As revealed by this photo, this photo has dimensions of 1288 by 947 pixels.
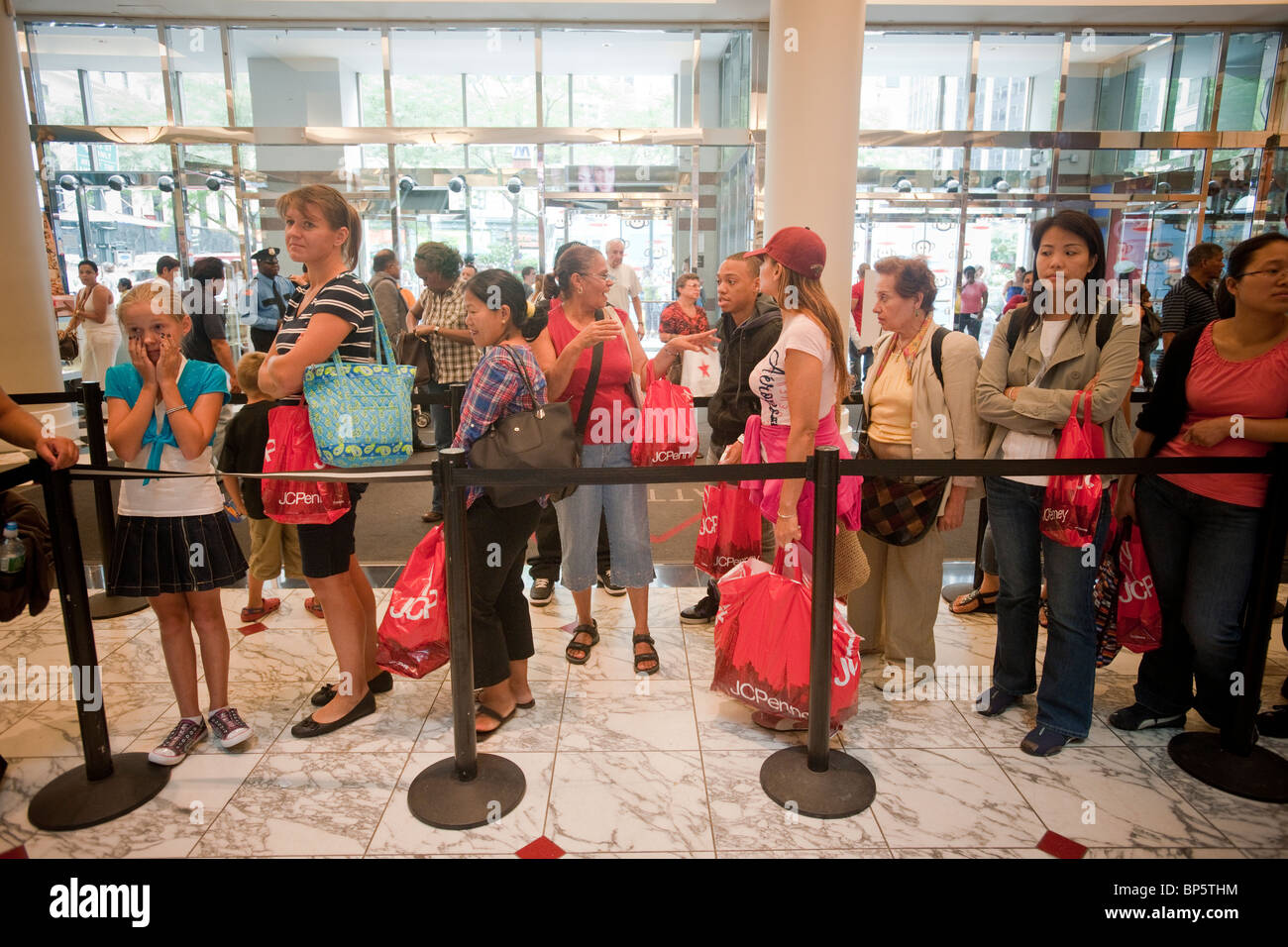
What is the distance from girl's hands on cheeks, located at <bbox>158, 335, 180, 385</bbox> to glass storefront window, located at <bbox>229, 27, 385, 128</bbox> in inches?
354

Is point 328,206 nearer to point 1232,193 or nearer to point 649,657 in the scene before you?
point 649,657

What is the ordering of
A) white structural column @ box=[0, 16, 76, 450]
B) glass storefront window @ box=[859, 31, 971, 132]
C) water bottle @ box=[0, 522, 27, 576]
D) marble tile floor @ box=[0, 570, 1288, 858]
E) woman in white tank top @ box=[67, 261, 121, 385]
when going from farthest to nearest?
glass storefront window @ box=[859, 31, 971, 132], woman in white tank top @ box=[67, 261, 121, 385], white structural column @ box=[0, 16, 76, 450], water bottle @ box=[0, 522, 27, 576], marble tile floor @ box=[0, 570, 1288, 858]

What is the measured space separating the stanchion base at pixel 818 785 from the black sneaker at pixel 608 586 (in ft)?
5.96

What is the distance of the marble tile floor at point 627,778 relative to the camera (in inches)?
93.7

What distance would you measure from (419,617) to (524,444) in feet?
2.45

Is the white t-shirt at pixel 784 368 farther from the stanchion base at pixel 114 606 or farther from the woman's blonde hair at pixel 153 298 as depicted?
the stanchion base at pixel 114 606

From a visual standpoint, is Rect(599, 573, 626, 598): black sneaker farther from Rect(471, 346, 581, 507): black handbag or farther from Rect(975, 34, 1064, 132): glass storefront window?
Rect(975, 34, 1064, 132): glass storefront window

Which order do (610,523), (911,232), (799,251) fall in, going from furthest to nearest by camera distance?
(911,232) < (610,523) < (799,251)

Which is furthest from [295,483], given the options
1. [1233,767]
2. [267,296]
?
[267,296]

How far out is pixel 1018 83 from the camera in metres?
10.9

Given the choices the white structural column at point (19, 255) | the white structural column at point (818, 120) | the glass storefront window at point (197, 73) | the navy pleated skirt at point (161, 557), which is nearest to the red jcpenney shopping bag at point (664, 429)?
the navy pleated skirt at point (161, 557)

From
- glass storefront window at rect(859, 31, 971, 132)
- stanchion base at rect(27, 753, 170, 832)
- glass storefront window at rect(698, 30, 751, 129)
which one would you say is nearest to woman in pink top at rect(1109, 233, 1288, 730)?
stanchion base at rect(27, 753, 170, 832)

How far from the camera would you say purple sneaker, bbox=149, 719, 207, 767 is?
2740mm
